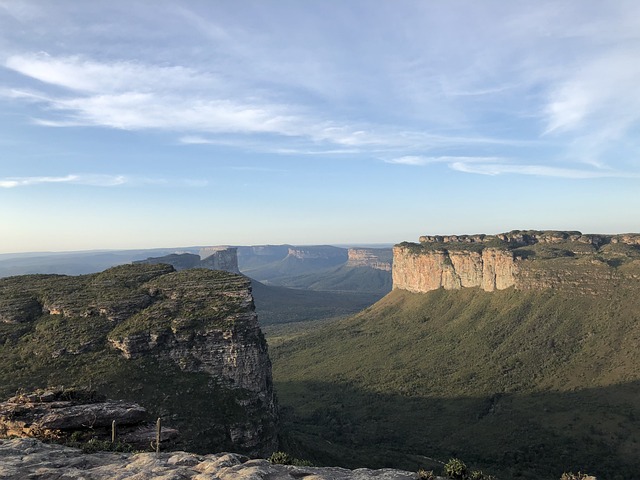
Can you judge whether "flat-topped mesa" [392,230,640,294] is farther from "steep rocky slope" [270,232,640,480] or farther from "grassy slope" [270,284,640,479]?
"grassy slope" [270,284,640,479]


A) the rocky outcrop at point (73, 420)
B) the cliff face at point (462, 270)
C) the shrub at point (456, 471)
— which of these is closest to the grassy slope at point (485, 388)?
the cliff face at point (462, 270)

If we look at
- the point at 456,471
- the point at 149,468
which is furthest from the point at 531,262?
the point at 149,468

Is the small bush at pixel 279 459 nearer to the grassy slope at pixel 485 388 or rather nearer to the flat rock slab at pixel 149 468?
the flat rock slab at pixel 149 468

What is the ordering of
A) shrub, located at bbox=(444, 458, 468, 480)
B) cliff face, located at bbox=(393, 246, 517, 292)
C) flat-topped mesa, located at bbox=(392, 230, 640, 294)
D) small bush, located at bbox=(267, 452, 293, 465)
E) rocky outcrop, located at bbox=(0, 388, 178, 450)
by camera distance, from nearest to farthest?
shrub, located at bbox=(444, 458, 468, 480) < small bush, located at bbox=(267, 452, 293, 465) < rocky outcrop, located at bbox=(0, 388, 178, 450) < flat-topped mesa, located at bbox=(392, 230, 640, 294) < cliff face, located at bbox=(393, 246, 517, 292)

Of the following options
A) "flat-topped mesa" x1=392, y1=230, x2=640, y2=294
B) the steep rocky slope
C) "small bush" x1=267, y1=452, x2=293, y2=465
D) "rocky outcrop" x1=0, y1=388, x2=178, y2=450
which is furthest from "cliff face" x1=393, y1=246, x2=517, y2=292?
"rocky outcrop" x1=0, y1=388, x2=178, y2=450

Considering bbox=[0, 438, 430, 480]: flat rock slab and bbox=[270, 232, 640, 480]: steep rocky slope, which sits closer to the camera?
bbox=[0, 438, 430, 480]: flat rock slab

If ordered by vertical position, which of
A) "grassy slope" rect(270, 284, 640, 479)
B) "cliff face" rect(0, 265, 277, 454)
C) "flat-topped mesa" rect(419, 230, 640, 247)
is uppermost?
"flat-topped mesa" rect(419, 230, 640, 247)
